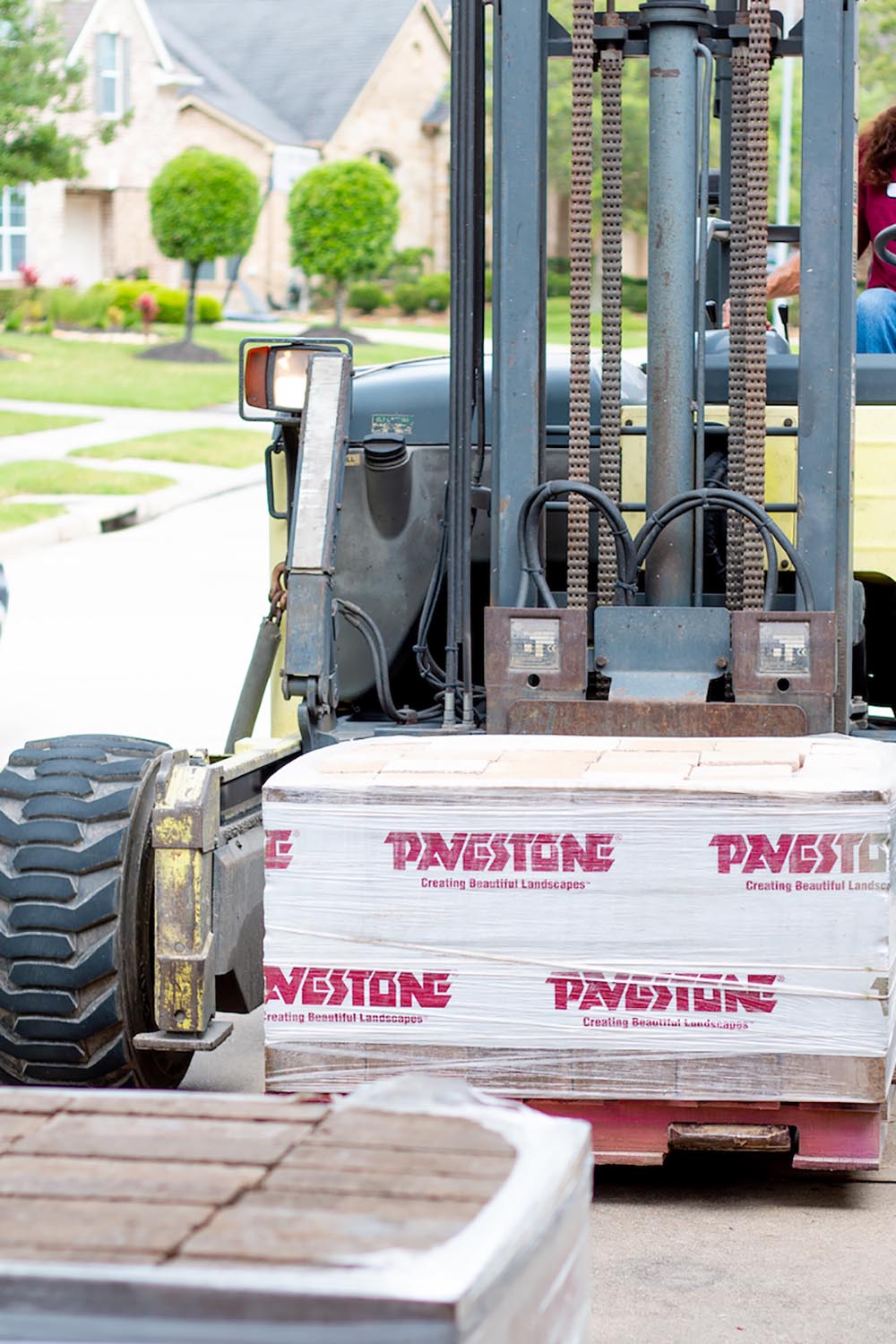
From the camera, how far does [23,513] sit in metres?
20.5

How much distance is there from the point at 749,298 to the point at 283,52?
64.0 meters

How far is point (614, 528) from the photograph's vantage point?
5.24 m

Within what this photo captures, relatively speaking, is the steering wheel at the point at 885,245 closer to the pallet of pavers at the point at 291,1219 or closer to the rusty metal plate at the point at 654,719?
the rusty metal plate at the point at 654,719

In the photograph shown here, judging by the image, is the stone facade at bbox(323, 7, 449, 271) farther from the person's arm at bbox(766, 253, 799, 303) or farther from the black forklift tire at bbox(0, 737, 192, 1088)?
the black forklift tire at bbox(0, 737, 192, 1088)

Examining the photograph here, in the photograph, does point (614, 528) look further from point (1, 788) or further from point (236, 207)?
point (236, 207)

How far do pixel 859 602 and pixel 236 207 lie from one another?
39.8 metres

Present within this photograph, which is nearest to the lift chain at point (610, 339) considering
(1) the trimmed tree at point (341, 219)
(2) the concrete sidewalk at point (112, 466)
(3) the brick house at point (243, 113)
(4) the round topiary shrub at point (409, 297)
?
(2) the concrete sidewalk at point (112, 466)

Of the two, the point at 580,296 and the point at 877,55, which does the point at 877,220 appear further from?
the point at 877,55

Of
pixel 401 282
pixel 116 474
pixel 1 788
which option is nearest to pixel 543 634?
pixel 1 788

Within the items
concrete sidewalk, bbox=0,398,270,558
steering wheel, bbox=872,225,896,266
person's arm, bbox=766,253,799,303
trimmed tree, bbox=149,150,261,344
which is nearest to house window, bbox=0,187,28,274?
trimmed tree, bbox=149,150,261,344

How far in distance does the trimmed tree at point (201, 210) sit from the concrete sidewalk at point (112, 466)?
11449 mm

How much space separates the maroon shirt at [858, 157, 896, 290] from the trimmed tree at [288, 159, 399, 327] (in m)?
41.7

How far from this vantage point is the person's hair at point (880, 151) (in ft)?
21.2


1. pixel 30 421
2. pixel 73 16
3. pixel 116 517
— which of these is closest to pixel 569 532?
pixel 116 517
